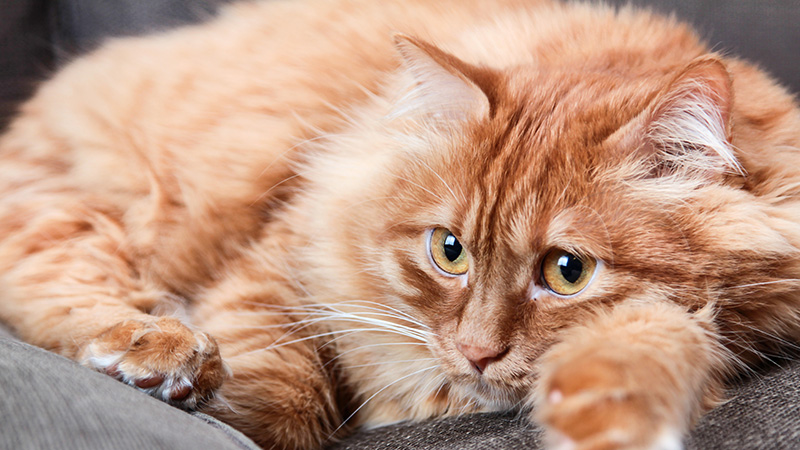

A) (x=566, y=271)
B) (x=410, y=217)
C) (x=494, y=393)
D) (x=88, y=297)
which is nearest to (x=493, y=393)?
(x=494, y=393)

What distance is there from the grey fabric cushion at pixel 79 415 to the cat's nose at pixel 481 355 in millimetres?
357

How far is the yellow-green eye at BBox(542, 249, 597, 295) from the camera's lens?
994 millimetres

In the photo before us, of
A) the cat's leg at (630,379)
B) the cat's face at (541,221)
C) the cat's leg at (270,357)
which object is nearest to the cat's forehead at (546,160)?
the cat's face at (541,221)

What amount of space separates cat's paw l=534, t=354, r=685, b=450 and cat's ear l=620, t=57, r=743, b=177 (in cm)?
37

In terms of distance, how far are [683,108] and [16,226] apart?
137cm

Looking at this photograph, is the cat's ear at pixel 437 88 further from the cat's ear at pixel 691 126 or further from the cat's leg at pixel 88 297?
the cat's leg at pixel 88 297

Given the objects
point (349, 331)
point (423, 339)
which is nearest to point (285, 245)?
point (349, 331)

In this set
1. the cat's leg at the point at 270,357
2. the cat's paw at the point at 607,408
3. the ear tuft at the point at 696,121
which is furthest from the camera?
the cat's leg at the point at 270,357

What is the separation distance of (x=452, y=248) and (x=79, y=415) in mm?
605

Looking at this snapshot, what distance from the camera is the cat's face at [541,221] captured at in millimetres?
972

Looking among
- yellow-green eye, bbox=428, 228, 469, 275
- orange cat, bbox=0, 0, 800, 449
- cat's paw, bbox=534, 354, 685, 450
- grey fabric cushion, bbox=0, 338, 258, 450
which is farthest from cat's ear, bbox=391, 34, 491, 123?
grey fabric cushion, bbox=0, 338, 258, 450

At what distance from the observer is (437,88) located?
119 cm

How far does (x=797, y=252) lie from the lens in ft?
3.27

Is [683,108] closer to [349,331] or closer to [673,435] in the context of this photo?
[673,435]
